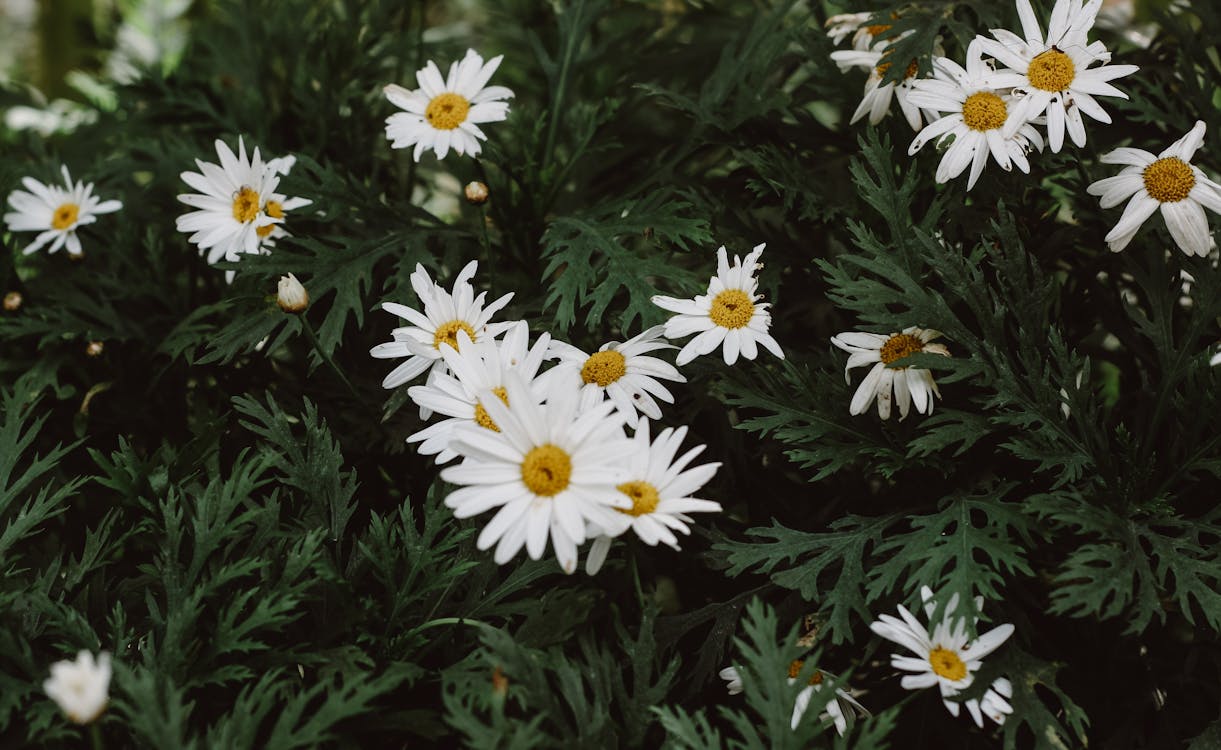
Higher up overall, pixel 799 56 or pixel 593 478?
pixel 799 56

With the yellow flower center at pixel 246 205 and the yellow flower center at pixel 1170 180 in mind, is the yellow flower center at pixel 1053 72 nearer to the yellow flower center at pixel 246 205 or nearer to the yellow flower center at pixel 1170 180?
the yellow flower center at pixel 1170 180

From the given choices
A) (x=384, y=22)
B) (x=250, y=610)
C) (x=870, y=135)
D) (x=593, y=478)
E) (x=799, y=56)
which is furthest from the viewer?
(x=384, y=22)

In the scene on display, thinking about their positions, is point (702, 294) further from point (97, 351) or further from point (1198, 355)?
point (97, 351)

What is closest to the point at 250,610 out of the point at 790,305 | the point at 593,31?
the point at 790,305

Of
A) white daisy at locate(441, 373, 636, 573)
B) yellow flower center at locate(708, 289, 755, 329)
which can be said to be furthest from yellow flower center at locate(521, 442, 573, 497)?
yellow flower center at locate(708, 289, 755, 329)

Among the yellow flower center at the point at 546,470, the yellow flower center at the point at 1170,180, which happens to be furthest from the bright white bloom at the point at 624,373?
the yellow flower center at the point at 1170,180

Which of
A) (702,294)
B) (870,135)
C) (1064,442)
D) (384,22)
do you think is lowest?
(1064,442)
